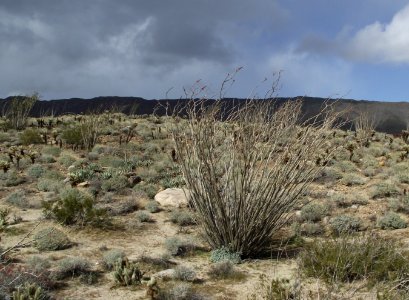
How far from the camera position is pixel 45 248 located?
870 cm

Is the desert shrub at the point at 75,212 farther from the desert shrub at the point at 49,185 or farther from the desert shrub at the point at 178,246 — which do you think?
the desert shrub at the point at 49,185

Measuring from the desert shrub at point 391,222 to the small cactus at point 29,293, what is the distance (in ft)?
24.4

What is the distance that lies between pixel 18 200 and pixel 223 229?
6.13 m

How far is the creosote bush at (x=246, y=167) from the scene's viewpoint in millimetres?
7980

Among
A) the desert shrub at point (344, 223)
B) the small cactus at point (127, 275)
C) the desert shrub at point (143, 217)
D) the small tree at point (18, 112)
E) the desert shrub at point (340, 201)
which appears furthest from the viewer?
the small tree at point (18, 112)

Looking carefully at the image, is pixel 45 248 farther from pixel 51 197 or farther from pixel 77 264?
pixel 51 197

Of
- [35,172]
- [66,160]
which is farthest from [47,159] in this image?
[35,172]

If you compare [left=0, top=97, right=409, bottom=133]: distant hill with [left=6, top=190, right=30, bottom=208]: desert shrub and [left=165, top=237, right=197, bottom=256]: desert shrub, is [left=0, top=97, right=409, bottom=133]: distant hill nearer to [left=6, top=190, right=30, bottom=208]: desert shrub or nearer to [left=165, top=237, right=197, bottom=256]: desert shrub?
[left=6, top=190, right=30, bottom=208]: desert shrub

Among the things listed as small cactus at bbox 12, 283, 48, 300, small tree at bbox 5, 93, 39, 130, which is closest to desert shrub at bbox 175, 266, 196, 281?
small cactus at bbox 12, 283, 48, 300

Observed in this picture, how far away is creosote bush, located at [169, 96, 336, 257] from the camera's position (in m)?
7.98

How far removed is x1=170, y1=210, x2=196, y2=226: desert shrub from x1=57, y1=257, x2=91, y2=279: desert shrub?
3.44m

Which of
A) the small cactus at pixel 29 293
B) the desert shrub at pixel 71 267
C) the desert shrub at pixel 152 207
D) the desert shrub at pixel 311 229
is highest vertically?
the desert shrub at pixel 311 229

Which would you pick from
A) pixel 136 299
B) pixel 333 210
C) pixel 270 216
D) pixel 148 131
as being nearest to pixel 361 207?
pixel 333 210

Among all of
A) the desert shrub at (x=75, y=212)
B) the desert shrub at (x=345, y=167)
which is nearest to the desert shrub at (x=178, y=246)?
the desert shrub at (x=75, y=212)
